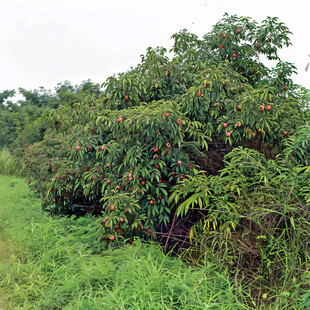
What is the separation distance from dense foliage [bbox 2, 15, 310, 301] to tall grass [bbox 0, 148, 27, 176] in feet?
16.8

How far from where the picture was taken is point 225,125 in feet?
12.0

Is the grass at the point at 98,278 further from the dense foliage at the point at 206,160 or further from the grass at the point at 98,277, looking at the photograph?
the dense foliage at the point at 206,160

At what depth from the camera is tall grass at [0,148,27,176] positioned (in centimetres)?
969

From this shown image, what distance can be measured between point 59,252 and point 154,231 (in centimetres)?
100

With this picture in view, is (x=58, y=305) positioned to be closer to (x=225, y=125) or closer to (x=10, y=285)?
(x=10, y=285)

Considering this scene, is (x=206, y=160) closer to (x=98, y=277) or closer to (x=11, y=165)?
(x=98, y=277)

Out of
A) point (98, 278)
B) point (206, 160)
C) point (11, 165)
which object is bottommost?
point (98, 278)

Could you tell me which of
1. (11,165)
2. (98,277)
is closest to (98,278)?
(98,277)

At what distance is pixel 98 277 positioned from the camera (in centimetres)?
280

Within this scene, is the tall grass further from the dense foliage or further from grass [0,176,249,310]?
grass [0,176,249,310]

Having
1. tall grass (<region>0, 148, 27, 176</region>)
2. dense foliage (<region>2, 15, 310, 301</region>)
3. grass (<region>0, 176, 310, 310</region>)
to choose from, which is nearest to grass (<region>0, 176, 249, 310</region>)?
grass (<region>0, 176, 310, 310</region>)

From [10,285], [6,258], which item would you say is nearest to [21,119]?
[6,258]

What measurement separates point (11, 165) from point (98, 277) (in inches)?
320

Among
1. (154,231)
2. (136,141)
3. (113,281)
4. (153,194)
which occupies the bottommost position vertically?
(113,281)
